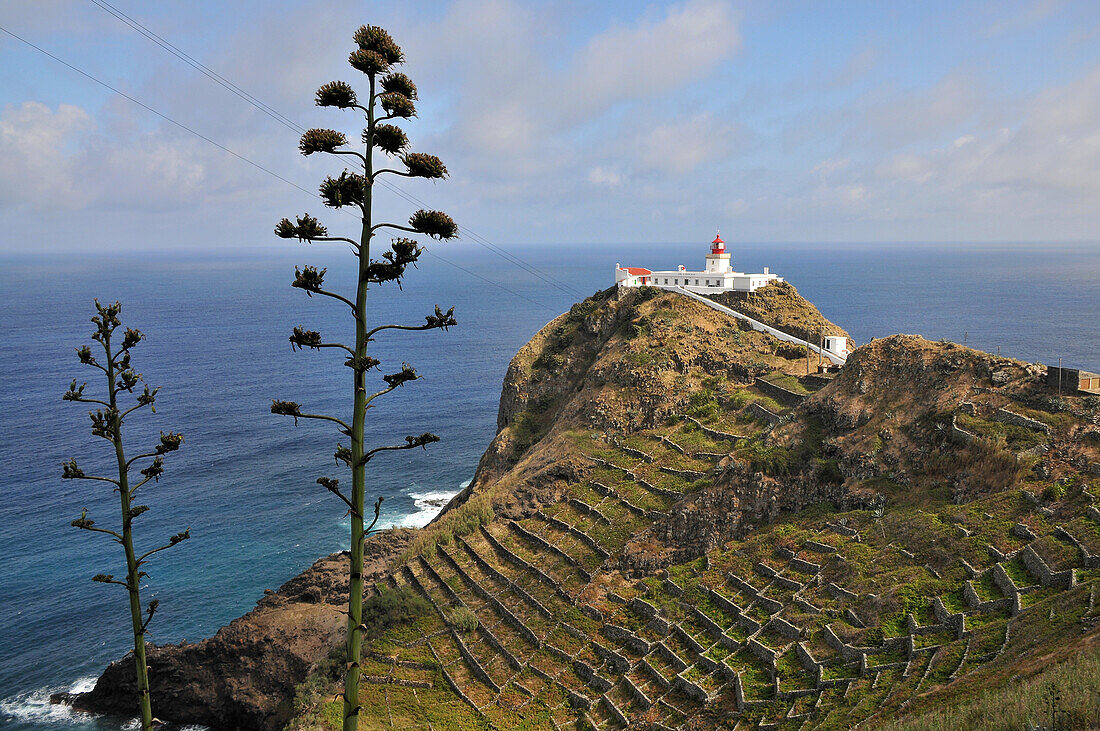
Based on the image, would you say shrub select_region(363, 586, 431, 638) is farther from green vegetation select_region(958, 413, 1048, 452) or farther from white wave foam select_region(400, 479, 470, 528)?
green vegetation select_region(958, 413, 1048, 452)

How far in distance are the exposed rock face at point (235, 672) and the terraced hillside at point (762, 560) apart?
3.76 m

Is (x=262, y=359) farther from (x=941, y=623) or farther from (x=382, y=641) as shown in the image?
(x=941, y=623)

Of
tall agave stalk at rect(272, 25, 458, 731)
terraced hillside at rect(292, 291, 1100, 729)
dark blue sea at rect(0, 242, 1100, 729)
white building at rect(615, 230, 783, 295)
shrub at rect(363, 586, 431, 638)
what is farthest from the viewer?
white building at rect(615, 230, 783, 295)

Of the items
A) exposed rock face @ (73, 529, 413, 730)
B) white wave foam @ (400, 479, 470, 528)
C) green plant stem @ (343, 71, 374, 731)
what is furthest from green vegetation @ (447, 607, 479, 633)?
green plant stem @ (343, 71, 374, 731)

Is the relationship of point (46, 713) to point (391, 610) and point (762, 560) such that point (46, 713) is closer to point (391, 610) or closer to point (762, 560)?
point (391, 610)

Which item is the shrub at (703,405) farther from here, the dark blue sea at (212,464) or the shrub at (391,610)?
the dark blue sea at (212,464)

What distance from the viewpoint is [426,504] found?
72.6 metres

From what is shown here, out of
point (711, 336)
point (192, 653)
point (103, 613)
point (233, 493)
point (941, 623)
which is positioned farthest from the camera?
point (233, 493)

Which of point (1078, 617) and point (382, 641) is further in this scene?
point (382, 641)

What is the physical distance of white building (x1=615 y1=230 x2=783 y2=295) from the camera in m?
69.8

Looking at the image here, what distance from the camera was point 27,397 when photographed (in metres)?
103

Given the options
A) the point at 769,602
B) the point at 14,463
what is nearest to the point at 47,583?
the point at 14,463

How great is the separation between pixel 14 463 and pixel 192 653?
50305 mm

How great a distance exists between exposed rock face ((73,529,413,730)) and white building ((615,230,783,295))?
143ft
